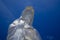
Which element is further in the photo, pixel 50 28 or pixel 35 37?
pixel 50 28

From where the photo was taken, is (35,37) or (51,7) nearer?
(35,37)

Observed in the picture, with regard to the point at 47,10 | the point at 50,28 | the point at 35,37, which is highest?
the point at 47,10

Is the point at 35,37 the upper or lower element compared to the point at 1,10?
lower

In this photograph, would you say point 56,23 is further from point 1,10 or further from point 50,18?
point 1,10

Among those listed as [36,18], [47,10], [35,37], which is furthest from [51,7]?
[35,37]

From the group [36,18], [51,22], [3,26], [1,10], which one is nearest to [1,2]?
[1,10]

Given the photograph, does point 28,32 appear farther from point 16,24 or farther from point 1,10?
point 1,10
